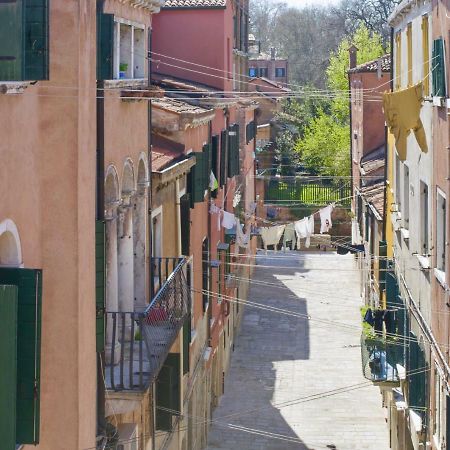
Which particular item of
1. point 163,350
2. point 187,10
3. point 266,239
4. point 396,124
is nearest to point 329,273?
point 266,239

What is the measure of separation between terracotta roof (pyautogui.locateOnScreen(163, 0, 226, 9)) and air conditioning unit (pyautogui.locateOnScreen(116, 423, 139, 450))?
17695 mm

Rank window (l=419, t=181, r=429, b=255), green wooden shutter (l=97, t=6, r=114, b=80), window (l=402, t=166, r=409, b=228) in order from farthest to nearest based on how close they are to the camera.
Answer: window (l=402, t=166, r=409, b=228) < window (l=419, t=181, r=429, b=255) < green wooden shutter (l=97, t=6, r=114, b=80)

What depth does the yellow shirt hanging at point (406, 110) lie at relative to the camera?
16.8 meters

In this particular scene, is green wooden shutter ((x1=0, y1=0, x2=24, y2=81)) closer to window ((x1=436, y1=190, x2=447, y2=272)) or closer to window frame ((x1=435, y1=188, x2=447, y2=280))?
window frame ((x1=435, y1=188, x2=447, y2=280))

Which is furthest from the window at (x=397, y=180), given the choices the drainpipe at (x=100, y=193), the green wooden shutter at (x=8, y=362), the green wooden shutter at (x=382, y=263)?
the green wooden shutter at (x=8, y=362)

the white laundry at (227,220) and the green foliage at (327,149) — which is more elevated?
the green foliage at (327,149)

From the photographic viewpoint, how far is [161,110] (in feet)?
65.3

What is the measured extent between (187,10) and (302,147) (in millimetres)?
30285

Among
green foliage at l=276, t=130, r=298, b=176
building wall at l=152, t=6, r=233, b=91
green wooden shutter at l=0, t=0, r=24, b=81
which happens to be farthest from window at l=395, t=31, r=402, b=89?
green foliage at l=276, t=130, r=298, b=176

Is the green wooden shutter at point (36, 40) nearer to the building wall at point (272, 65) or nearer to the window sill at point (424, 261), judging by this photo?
the window sill at point (424, 261)

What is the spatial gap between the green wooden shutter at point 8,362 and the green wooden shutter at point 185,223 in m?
12.3

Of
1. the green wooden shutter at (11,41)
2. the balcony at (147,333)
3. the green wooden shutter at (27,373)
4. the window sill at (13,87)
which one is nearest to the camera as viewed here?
the green wooden shutter at (11,41)

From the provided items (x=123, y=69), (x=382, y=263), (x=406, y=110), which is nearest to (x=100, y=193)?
(x=123, y=69)

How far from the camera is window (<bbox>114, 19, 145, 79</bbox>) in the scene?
13.4 metres
